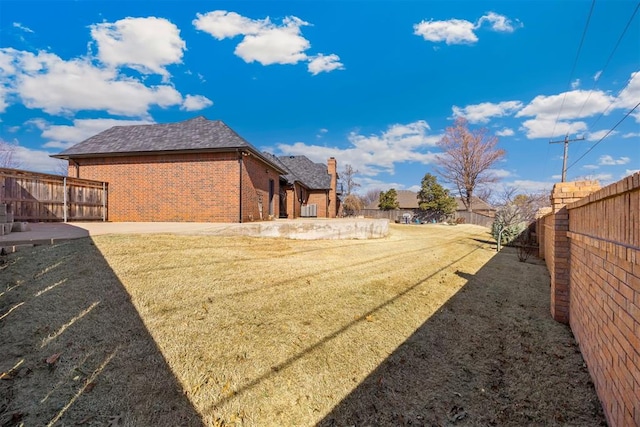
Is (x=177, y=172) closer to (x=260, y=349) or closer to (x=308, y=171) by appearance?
(x=260, y=349)

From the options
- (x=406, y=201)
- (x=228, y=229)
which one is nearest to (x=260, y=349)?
(x=228, y=229)

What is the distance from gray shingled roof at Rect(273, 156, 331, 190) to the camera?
78.4 ft

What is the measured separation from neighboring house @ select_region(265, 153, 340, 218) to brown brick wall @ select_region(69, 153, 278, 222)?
6.45m

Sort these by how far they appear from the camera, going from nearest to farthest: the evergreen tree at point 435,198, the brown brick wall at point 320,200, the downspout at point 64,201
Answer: the downspout at point 64,201, the brown brick wall at point 320,200, the evergreen tree at point 435,198

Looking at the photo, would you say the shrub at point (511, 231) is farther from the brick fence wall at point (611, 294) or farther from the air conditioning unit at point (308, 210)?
the air conditioning unit at point (308, 210)

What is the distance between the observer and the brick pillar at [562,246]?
4.26 metres

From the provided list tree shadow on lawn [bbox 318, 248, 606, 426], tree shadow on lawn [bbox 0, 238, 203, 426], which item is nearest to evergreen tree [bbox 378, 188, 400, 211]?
tree shadow on lawn [bbox 318, 248, 606, 426]

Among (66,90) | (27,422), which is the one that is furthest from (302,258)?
(66,90)

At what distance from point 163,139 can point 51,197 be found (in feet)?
15.6

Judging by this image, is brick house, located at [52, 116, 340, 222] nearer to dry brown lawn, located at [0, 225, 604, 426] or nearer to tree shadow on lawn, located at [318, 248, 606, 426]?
dry brown lawn, located at [0, 225, 604, 426]

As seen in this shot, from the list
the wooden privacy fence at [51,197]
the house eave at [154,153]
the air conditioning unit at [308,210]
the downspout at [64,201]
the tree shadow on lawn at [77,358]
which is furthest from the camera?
the air conditioning unit at [308,210]

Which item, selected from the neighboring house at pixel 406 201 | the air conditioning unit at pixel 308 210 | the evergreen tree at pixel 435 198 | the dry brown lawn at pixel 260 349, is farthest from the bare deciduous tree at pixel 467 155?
the dry brown lawn at pixel 260 349

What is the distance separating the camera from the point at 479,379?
2832 mm

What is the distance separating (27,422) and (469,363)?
4.00 metres
